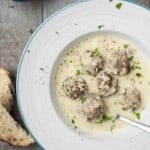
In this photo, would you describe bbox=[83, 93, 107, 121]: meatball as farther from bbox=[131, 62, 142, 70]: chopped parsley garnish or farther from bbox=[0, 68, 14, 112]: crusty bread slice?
bbox=[0, 68, 14, 112]: crusty bread slice

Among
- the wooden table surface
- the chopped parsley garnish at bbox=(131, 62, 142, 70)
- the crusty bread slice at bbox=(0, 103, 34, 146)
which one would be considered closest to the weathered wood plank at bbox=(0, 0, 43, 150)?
the wooden table surface

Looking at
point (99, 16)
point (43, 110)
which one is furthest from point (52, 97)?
point (99, 16)

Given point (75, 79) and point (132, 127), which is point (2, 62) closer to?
point (75, 79)

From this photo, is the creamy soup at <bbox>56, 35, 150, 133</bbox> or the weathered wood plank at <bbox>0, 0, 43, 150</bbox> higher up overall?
the weathered wood plank at <bbox>0, 0, 43, 150</bbox>

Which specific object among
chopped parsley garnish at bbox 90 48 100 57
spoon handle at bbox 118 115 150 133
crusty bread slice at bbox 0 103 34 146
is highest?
chopped parsley garnish at bbox 90 48 100 57

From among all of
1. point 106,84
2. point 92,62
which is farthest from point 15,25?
point 106,84

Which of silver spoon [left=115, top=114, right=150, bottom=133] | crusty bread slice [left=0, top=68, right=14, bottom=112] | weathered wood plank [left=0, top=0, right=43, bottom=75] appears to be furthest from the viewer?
weathered wood plank [left=0, top=0, right=43, bottom=75]

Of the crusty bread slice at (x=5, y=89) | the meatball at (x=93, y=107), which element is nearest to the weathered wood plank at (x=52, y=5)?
the crusty bread slice at (x=5, y=89)
